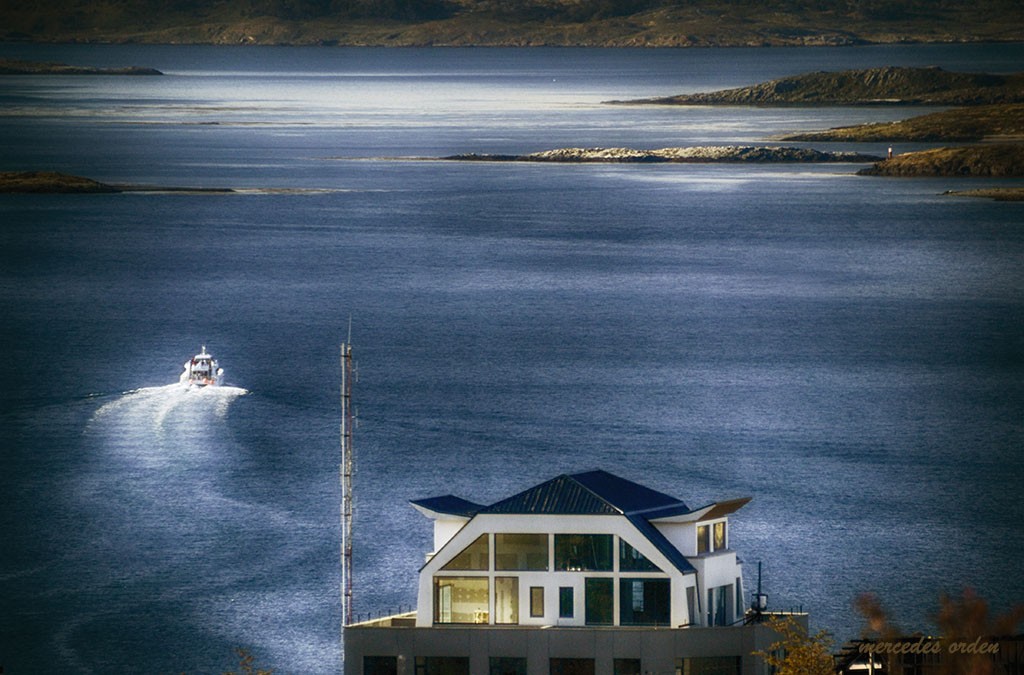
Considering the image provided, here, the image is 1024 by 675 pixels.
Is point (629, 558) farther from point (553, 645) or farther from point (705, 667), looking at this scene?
point (705, 667)

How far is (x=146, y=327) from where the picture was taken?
10150cm

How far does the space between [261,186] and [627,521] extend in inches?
5218

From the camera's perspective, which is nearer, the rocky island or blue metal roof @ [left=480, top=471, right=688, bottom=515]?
blue metal roof @ [left=480, top=471, right=688, bottom=515]

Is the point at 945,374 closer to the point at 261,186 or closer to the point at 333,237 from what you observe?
the point at 333,237

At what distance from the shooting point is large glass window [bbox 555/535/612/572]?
108 feet

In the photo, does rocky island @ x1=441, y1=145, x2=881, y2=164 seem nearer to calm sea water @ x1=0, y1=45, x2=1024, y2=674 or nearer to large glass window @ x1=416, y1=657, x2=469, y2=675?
calm sea water @ x1=0, y1=45, x2=1024, y2=674

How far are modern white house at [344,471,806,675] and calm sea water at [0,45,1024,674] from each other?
1151 centimetres

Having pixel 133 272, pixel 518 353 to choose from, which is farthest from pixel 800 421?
pixel 133 272

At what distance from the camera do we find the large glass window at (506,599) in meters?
32.9

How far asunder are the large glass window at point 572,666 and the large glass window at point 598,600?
63 cm

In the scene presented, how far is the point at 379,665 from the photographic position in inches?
1280

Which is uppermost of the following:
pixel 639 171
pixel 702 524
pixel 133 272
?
pixel 639 171

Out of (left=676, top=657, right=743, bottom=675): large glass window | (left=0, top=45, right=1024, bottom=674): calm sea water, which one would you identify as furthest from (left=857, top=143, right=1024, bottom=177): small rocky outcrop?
(left=676, top=657, right=743, bottom=675): large glass window

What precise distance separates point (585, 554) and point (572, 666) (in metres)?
1.49
